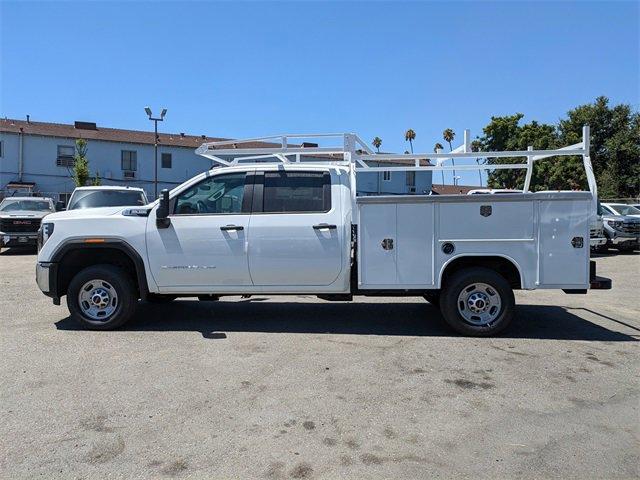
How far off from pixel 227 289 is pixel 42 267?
7.70 ft

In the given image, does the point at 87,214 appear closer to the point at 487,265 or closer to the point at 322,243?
the point at 322,243

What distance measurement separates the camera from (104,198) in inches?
559

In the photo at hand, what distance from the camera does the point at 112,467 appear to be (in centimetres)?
321

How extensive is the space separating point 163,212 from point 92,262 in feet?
4.30

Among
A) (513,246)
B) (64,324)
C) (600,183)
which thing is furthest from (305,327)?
(600,183)

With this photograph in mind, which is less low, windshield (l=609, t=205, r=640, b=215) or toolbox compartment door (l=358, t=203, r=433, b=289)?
windshield (l=609, t=205, r=640, b=215)

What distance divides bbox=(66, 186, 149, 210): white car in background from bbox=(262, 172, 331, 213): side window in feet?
28.2

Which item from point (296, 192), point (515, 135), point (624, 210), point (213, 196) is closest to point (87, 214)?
point (213, 196)

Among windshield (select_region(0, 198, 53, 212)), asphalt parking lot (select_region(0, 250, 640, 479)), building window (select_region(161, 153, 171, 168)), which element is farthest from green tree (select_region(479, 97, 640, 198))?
asphalt parking lot (select_region(0, 250, 640, 479))

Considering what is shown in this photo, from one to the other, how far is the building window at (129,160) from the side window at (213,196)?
3225 centimetres

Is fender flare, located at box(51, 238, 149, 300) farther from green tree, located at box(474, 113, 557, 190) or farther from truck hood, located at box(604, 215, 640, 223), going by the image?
green tree, located at box(474, 113, 557, 190)

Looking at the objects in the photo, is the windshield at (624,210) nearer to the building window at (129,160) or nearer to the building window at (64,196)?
the building window at (129,160)

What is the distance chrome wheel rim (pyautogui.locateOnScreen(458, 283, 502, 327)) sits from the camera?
613 cm

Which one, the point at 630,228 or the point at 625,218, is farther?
the point at 625,218
